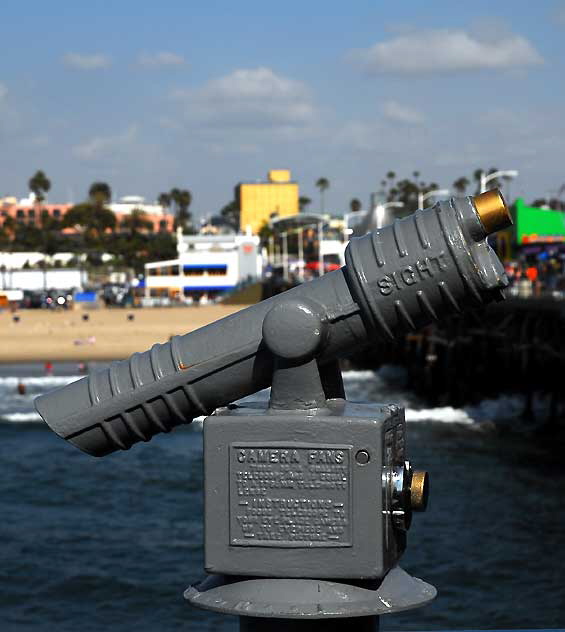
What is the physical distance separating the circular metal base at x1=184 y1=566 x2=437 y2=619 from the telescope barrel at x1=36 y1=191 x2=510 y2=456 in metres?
0.47

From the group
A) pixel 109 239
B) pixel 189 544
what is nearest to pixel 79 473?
pixel 189 544

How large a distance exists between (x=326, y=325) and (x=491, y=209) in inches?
20.2

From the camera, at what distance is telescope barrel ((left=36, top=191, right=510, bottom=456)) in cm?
318

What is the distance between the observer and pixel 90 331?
5809 cm

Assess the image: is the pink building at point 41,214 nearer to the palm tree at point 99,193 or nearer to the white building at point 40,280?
the palm tree at point 99,193

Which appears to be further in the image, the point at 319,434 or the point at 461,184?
the point at 461,184

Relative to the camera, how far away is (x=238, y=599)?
125 inches

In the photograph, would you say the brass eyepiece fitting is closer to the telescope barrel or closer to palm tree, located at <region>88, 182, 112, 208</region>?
the telescope barrel

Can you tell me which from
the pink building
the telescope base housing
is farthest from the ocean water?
the pink building

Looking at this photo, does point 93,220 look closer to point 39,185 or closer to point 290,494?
point 39,185

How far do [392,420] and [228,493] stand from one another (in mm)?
460

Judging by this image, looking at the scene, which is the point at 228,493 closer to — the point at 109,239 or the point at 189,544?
the point at 189,544

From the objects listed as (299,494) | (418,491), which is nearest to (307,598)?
(299,494)

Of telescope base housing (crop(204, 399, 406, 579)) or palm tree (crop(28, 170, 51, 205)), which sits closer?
telescope base housing (crop(204, 399, 406, 579))
